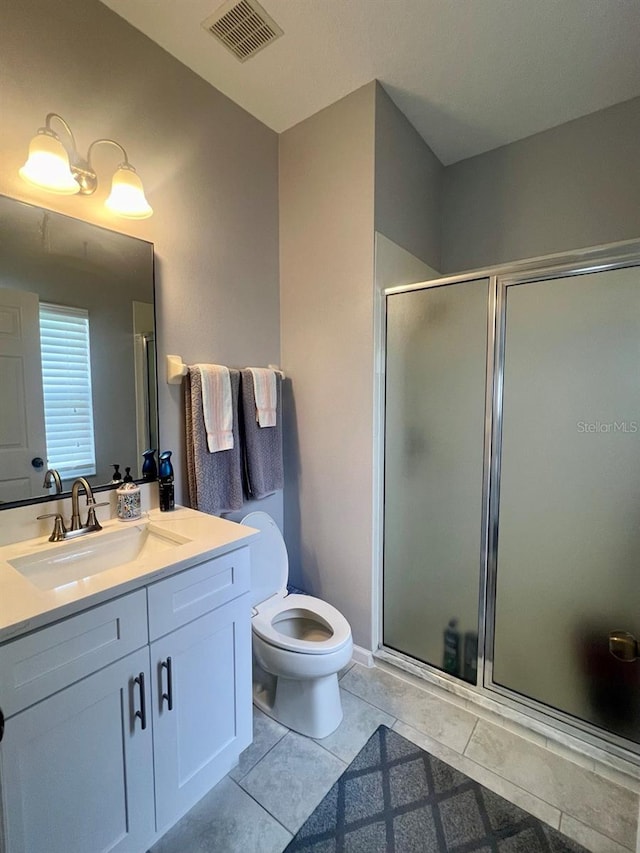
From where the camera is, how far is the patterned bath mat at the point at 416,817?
116 cm

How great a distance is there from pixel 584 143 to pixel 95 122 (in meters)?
2.26

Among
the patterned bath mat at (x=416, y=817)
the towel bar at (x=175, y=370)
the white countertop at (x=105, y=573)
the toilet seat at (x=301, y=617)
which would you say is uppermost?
the towel bar at (x=175, y=370)

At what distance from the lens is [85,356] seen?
1375 millimetres

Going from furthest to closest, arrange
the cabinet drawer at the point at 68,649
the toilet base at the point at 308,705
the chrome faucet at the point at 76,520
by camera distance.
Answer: the toilet base at the point at 308,705 → the chrome faucet at the point at 76,520 → the cabinet drawer at the point at 68,649

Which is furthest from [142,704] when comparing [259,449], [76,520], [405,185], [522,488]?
[405,185]

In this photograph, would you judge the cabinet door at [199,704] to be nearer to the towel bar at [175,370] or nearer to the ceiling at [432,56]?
the towel bar at [175,370]

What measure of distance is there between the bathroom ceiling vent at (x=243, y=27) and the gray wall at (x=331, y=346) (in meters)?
0.46

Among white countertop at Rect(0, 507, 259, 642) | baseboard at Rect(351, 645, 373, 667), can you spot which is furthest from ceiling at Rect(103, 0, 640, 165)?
baseboard at Rect(351, 645, 373, 667)

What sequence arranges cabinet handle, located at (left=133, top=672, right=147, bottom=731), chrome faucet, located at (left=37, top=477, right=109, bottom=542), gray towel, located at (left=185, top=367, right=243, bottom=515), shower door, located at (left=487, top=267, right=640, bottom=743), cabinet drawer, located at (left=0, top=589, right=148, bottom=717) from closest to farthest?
cabinet drawer, located at (left=0, top=589, right=148, bottom=717) < cabinet handle, located at (left=133, top=672, right=147, bottom=731) < chrome faucet, located at (left=37, top=477, right=109, bottom=542) < shower door, located at (left=487, top=267, right=640, bottom=743) < gray towel, located at (left=185, top=367, right=243, bottom=515)

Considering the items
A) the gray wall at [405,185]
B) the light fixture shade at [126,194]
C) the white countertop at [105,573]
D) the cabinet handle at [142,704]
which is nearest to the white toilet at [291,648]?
the white countertop at [105,573]

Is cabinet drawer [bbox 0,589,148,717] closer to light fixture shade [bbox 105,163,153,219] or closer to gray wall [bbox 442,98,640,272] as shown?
light fixture shade [bbox 105,163,153,219]

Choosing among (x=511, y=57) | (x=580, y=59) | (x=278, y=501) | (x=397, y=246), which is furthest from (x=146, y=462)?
(x=580, y=59)

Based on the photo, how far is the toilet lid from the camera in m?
1.75

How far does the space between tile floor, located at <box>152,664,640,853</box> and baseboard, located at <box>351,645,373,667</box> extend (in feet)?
0.65
